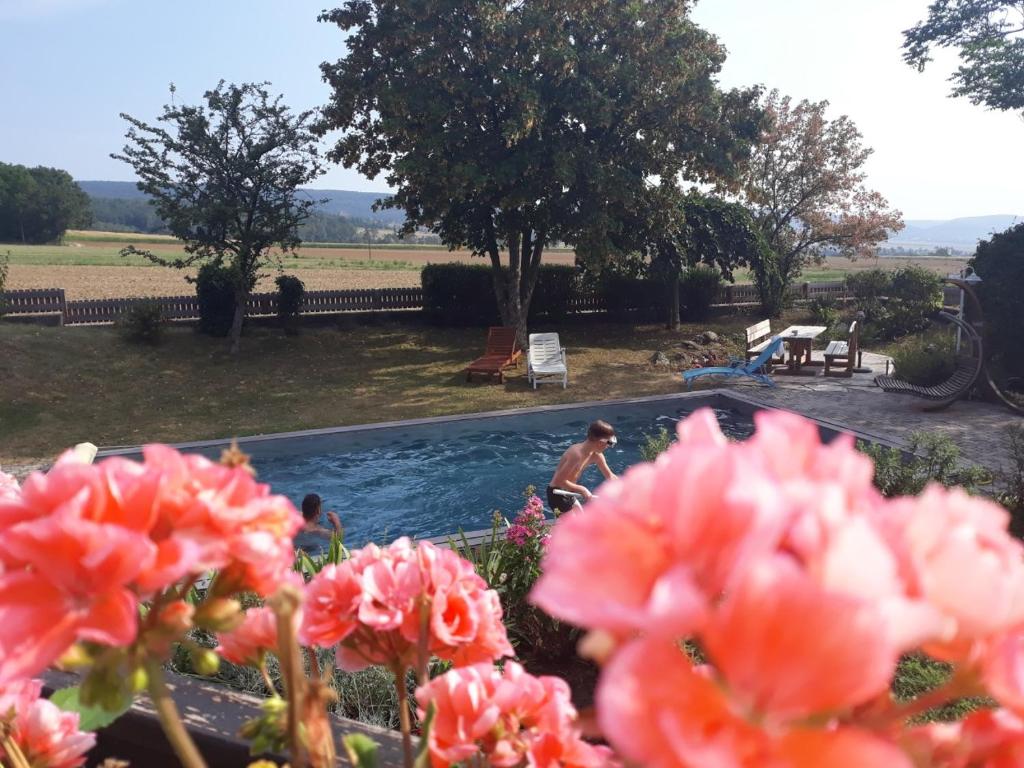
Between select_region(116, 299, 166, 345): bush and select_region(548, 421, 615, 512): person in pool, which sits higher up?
select_region(116, 299, 166, 345): bush

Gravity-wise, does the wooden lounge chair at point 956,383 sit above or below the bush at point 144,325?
below

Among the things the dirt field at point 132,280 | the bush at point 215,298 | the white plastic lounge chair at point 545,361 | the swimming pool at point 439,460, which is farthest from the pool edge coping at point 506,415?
the dirt field at point 132,280

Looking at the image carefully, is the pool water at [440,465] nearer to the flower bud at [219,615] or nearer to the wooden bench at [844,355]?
the wooden bench at [844,355]

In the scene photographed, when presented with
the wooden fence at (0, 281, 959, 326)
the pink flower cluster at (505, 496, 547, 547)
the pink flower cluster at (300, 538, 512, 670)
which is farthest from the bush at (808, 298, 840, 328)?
the pink flower cluster at (300, 538, 512, 670)

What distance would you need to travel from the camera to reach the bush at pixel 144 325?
17.4 meters

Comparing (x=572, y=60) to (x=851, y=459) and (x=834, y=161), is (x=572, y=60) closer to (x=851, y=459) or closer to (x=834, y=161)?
(x=834, y=161)

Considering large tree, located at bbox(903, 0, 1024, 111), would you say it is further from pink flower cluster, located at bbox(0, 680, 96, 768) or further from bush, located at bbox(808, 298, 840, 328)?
pink flower cluster, located at bbox(0, 680, 96, 768)

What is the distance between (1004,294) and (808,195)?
11663mm

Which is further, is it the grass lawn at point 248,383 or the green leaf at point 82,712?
the grass lawn at point 248,383

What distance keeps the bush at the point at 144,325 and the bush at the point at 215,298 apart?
104 centimetres

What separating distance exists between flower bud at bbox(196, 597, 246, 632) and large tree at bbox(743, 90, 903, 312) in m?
24.3

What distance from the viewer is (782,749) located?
1.42 ft

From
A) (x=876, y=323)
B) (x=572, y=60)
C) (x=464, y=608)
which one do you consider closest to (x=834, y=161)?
(x=876, y=323)

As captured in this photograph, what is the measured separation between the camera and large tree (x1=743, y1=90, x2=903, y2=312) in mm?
24141
